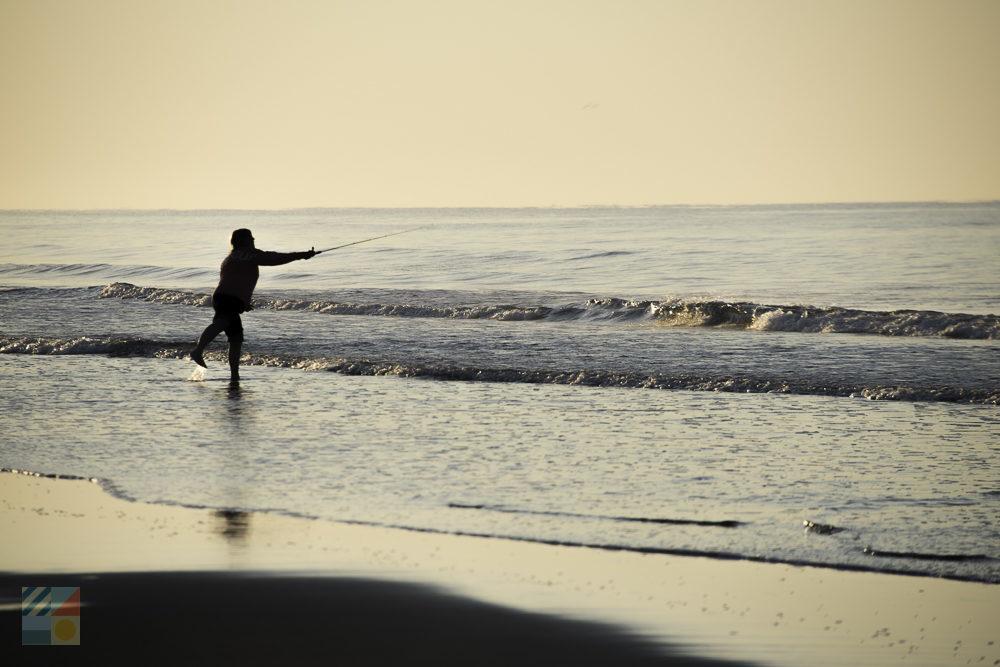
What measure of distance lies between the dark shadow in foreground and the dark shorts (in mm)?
7683

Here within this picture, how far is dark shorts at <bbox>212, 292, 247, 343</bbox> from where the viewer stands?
13977 mm

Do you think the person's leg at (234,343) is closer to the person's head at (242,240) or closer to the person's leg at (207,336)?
the person's leg at (207,336)

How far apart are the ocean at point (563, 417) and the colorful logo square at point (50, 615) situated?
74.5 inches

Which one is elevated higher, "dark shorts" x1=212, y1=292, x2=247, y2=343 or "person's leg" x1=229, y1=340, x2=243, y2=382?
"dark shorts" x1=212, y1=292, x2=247, y2=343

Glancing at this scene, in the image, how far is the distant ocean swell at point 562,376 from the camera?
1303cm

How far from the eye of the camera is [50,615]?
19.1 feet

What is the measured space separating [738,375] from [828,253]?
3274 centimetres

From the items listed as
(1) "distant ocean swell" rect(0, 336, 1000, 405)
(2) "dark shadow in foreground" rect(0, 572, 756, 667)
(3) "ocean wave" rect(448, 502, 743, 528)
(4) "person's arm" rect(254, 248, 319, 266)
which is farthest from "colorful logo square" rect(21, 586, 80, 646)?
(1) "distant ocean swell" rect(0, 336, 1000, 405)

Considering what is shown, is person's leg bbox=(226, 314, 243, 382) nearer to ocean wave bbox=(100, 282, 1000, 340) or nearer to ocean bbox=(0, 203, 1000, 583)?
ocean bbox=(0, 203, 1000, 583)

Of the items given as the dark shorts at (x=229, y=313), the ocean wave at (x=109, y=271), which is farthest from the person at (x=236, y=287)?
the ocean wave at (x=109, y=271)

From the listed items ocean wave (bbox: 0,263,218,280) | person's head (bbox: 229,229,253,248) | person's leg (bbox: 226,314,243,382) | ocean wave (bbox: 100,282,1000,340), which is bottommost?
A: ocean wave (bbox: 0,263,218,280)

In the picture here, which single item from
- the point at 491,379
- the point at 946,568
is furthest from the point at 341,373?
the point at 946,568

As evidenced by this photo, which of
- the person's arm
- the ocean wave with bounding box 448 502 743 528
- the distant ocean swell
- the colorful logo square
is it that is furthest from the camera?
the person's arm

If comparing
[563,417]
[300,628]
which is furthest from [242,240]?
[300,628]
